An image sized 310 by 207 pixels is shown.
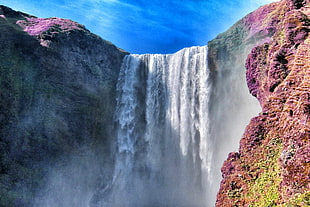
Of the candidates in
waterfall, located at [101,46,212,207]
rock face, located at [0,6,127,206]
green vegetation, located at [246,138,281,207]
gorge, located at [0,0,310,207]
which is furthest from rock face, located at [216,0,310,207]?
rock face, located at [0,6,127,206]

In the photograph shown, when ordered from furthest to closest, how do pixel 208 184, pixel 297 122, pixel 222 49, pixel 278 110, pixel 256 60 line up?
pixel 222 49, pixel 208 184, pixel 256 60, pixel 278 110, pixel 297 122

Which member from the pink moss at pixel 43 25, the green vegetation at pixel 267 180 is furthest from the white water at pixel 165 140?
the green vegetation at pixel 267 180

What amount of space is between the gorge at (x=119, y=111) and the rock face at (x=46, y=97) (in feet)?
0.28

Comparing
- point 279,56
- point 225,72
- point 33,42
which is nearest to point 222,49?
point 225,72

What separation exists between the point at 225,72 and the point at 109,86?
12.2 metres

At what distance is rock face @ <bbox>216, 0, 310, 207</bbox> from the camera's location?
7824 mm

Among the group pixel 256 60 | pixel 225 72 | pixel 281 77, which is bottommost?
pixel 281 77

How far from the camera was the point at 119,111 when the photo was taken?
26016 millimetres

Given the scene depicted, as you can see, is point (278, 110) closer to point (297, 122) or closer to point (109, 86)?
point (297, 122)

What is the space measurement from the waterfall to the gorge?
0.10 metres

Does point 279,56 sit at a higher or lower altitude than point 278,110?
higher

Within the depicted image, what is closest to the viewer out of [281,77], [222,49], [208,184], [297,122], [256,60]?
[297,122]

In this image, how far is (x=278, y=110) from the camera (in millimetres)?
10234

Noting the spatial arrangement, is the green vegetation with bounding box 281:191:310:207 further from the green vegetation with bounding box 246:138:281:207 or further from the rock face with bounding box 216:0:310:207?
the green vegetation with bounding box 246:138:281:207
